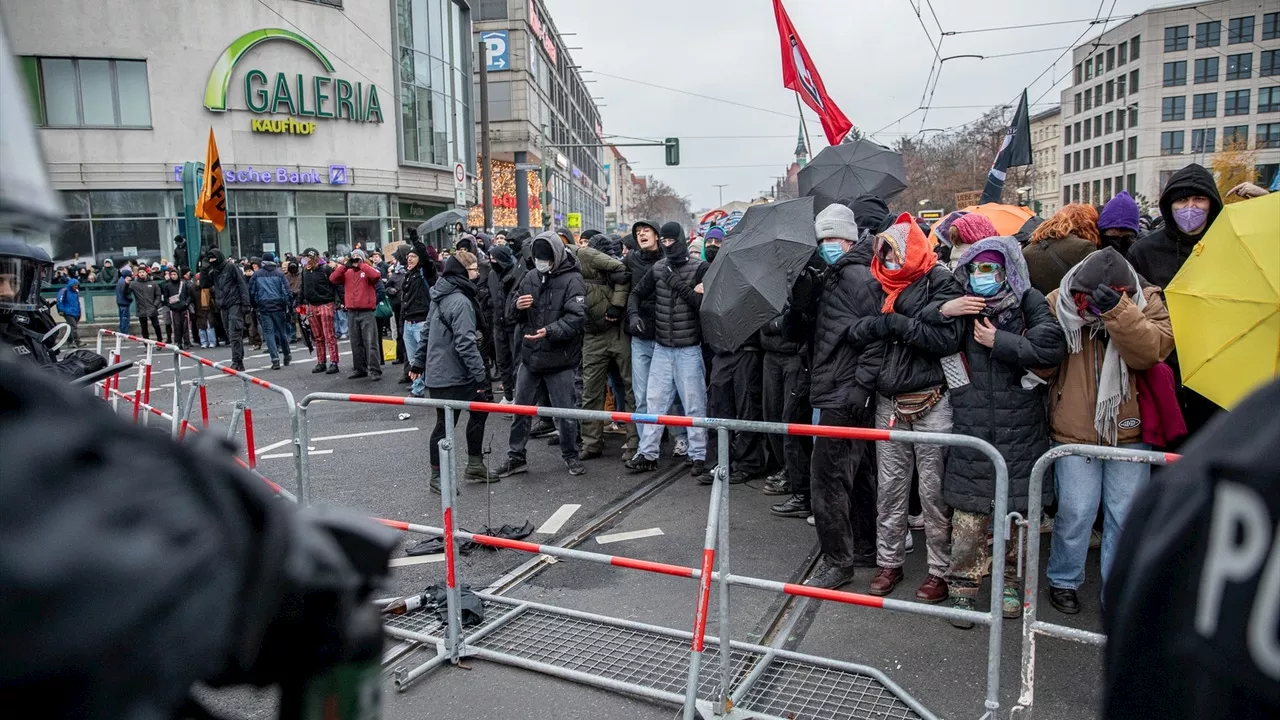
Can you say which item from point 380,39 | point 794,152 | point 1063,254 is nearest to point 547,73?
point 794,152

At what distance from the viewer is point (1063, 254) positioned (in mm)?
5934

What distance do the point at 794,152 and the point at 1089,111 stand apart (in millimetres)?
58852

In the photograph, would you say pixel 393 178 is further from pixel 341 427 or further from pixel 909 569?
pixel 909 569

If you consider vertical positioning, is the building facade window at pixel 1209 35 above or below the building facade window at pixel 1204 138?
above

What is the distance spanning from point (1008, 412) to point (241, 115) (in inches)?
1202

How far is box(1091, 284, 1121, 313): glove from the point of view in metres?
4.34

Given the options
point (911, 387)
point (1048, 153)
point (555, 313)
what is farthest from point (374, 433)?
point (1048, 153)

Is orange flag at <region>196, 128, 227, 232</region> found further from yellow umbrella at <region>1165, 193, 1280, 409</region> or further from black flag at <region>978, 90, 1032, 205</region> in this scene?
yellow umbrella at <region>1165, 193, 1280, 409</region>

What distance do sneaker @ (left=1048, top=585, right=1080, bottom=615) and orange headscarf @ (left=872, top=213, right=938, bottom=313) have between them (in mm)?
1806

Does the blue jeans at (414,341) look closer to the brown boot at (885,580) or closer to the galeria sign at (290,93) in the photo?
the brown boot at (885,580)

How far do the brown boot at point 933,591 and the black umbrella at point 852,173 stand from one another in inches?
183

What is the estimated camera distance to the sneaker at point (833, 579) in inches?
210

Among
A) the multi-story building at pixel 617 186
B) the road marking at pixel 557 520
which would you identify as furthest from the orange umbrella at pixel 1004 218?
the multi-story building at pixel 617 186

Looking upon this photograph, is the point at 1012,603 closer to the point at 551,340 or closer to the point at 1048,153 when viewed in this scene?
the point at 551,340
